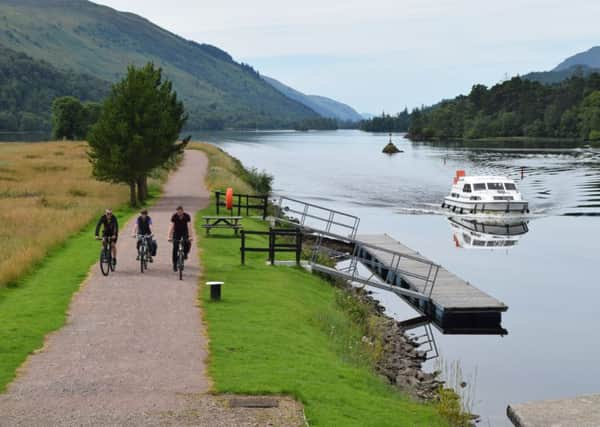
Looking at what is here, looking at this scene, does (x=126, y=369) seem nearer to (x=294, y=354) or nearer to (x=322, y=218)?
(x=294, y=354)

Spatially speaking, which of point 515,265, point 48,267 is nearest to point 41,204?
point 48,267

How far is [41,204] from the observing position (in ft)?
146

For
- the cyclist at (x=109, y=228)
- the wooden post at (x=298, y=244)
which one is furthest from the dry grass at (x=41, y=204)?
the wooden post at (x=298, y=244)

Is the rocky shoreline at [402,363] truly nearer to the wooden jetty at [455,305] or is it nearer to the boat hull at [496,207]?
the wooden jetty at [455,305]

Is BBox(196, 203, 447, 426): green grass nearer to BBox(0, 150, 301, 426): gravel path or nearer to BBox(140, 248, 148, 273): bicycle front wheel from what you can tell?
BBox(0, 150, 301, 426): gravel path

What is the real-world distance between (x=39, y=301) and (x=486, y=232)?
41021 millimetres

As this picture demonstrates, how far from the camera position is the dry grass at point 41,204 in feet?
89.2

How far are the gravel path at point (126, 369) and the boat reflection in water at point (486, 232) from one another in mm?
31082

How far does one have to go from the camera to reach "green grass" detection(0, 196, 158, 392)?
15.7m

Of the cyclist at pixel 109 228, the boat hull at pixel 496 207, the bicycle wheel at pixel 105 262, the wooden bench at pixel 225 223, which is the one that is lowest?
the boat hull at pixel 496 207

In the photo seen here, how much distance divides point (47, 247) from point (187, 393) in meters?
17.8

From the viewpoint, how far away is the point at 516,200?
201 ft

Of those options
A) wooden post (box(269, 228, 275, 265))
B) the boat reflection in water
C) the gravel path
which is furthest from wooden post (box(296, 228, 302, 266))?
the boat reflection in water

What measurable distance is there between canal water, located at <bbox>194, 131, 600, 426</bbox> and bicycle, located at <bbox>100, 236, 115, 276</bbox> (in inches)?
426
